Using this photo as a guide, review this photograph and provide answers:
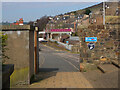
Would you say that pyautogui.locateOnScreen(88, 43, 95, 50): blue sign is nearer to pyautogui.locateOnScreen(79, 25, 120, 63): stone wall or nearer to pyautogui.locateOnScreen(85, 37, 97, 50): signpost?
pyautogui.locateOnScreen(85, 37, 97, 50): signpost

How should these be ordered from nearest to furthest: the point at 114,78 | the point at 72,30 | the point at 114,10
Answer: the point at 114,78 → the point at 114,10 → the point at 72,30

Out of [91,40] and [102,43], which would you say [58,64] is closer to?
[91,40]

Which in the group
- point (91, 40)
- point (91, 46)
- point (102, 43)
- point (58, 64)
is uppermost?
point (91, 40)

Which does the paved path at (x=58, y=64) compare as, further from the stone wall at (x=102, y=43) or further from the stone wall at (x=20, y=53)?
the stone wall at (x=20, y=53)

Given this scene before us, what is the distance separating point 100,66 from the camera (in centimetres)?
927

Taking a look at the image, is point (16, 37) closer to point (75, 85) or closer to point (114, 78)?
point (75, 85)

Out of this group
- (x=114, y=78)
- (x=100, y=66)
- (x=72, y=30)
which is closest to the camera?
(x=114, y=78)

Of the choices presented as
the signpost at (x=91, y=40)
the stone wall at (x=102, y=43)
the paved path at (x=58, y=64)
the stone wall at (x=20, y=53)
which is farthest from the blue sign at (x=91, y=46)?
the stone wall at (x=20, y=53)

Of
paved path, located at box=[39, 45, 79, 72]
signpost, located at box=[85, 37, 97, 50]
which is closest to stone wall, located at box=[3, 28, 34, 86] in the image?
paved path, located at box=[39, 45, 79, 72]

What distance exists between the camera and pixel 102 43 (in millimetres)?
9398

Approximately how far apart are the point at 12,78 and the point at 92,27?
15.9ft

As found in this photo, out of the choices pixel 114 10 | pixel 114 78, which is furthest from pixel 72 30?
pixel 114 78

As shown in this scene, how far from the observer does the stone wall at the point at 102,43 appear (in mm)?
9375

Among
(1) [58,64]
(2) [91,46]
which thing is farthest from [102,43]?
(1) [58,64]
